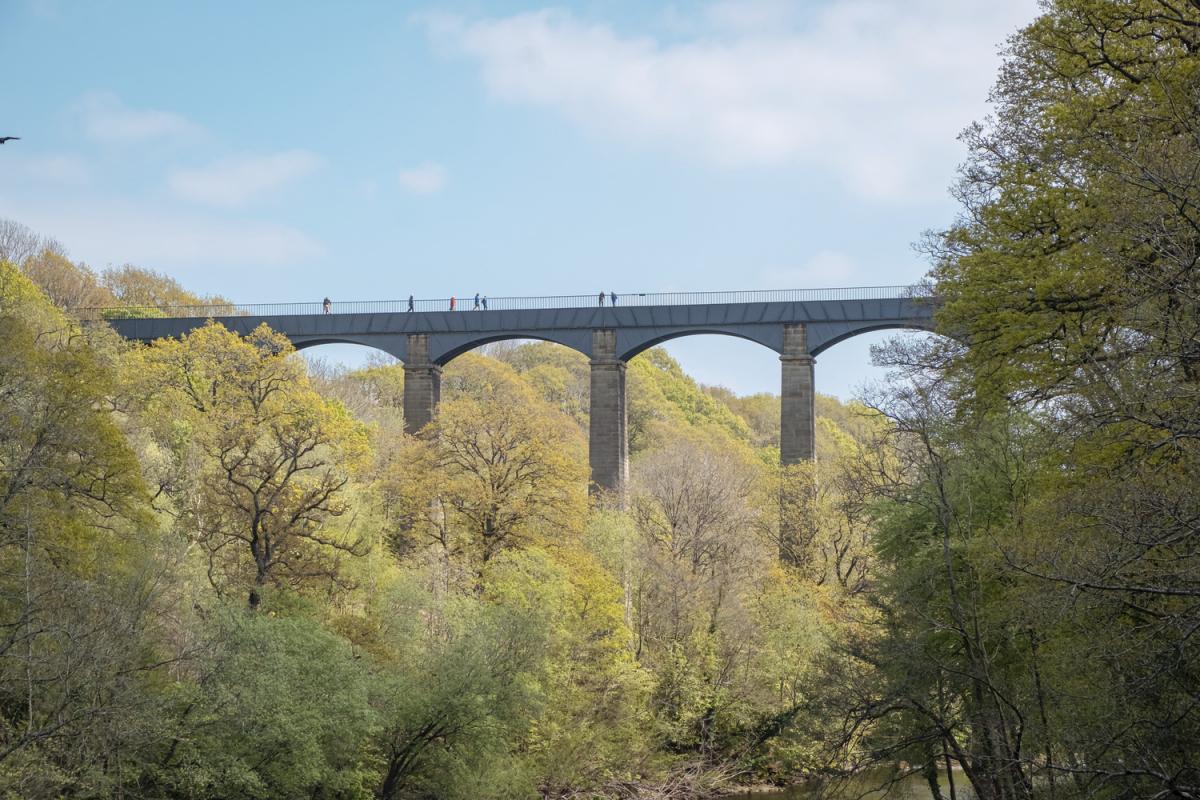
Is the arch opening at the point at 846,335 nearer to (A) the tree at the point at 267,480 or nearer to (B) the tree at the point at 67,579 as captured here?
(A) the tree at the point at 267,480

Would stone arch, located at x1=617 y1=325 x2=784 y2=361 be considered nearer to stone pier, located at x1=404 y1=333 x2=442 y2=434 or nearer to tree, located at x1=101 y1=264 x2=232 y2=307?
stone pier, located at x1=404 y1=333 x2=442 y2=434

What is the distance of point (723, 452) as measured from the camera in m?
59.5

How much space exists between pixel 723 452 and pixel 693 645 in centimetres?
2676

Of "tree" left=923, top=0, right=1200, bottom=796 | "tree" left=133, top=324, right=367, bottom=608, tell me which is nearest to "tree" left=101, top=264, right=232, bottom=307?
"tree" left=133, top=324, right=367, bottom=608

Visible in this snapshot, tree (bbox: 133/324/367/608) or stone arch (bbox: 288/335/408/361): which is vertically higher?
stone arch (bbox: 288/335/408/361)

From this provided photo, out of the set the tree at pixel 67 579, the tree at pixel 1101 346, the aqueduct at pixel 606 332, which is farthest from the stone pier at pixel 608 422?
the tree at pixel 1101 346

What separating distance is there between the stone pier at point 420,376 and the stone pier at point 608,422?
6.01 metres

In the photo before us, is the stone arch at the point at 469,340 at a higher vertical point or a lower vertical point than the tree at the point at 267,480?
higher

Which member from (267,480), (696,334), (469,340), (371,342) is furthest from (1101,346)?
(371,342)

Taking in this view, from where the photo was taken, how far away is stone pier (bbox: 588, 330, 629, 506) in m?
44.2

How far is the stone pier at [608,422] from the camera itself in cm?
4416

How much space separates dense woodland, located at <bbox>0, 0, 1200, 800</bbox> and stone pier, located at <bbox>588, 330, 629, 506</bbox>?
302cm

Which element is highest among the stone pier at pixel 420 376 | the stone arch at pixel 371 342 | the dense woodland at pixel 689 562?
the stone arch at pixel 371 342

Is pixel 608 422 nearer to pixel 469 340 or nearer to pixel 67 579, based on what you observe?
pixel 469 340
